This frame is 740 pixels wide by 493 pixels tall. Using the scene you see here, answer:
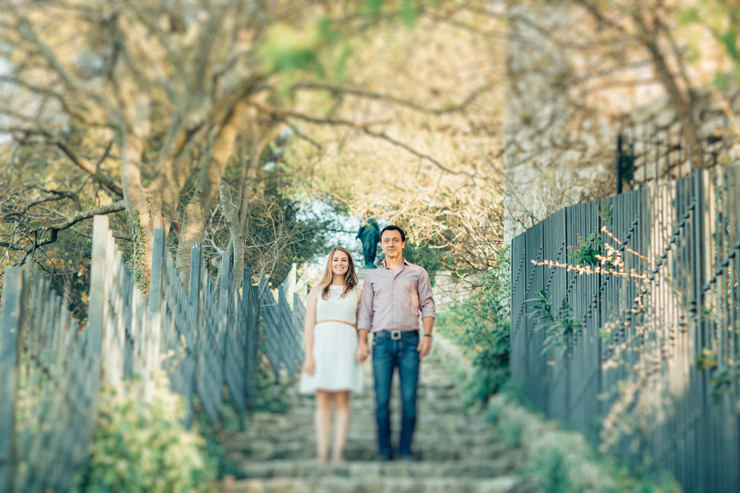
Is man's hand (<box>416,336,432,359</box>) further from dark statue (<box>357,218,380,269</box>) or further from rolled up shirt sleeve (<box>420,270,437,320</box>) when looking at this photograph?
dark statue (<box>357,218,380,269</box>)

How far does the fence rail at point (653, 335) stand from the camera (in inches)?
148

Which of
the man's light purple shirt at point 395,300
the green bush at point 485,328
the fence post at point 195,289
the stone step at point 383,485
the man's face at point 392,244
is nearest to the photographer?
the stone step at point 383,485

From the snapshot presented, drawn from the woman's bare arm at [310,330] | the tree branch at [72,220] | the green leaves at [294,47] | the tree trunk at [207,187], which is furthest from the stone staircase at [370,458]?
the tree branch at [72,220]

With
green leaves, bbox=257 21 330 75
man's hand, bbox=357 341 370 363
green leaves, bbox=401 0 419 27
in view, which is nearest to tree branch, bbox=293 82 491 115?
green leaves, bbox=257 21 330 75

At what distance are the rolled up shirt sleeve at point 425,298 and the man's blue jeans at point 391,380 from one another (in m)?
0.29

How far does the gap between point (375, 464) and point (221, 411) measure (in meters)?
1.36

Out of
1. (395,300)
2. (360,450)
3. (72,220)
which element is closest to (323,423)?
(360,450)

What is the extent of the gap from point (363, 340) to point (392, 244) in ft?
2.83

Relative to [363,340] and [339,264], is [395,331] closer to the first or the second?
[363,340]

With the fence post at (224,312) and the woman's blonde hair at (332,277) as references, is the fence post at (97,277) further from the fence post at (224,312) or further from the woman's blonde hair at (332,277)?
the woman's blonde hair at (332,277)

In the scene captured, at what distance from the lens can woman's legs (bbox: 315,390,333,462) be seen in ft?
14.7

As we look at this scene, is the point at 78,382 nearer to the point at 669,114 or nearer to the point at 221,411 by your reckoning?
the point at 221,411

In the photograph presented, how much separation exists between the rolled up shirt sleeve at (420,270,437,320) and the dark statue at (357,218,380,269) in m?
3.10

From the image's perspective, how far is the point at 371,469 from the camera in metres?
4.33
